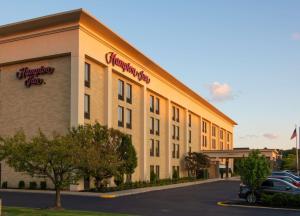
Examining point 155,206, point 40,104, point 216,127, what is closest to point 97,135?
point 40,104

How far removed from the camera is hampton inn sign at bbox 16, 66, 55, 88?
142ft

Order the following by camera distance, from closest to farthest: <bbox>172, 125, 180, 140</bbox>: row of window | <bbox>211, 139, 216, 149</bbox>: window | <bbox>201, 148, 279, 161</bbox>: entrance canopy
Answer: <bbox>172, 125, 180, 140</bbox>: row of window
<bbox>201, 148, 279, 161</bbox>: entrance canopy
<bbox>211, 139, 216, 149</bbox>: window

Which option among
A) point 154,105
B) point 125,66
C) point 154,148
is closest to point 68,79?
point 125,66

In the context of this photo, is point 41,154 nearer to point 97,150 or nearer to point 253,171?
point 97,150

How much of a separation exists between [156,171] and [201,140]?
28.7m

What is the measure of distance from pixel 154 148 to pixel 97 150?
32.8 metres

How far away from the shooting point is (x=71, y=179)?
2398cm

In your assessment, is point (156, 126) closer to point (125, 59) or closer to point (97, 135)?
point (125, 59)

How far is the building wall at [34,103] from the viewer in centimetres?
4238

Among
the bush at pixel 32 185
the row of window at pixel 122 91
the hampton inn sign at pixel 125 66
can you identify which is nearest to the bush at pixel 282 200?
the bush at pixel 32 185

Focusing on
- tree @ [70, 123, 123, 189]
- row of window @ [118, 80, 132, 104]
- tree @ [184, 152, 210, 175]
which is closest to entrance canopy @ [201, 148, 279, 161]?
tree @ [184, 152, 210, 175]

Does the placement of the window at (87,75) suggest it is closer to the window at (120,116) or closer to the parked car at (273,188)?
the window at (120,116)

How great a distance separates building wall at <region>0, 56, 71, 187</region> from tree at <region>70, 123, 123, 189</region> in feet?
14.4

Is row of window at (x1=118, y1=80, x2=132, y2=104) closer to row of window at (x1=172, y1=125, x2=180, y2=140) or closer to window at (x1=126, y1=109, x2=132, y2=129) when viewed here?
window at (x1=126, y1=109, x2=132, y2=129)
